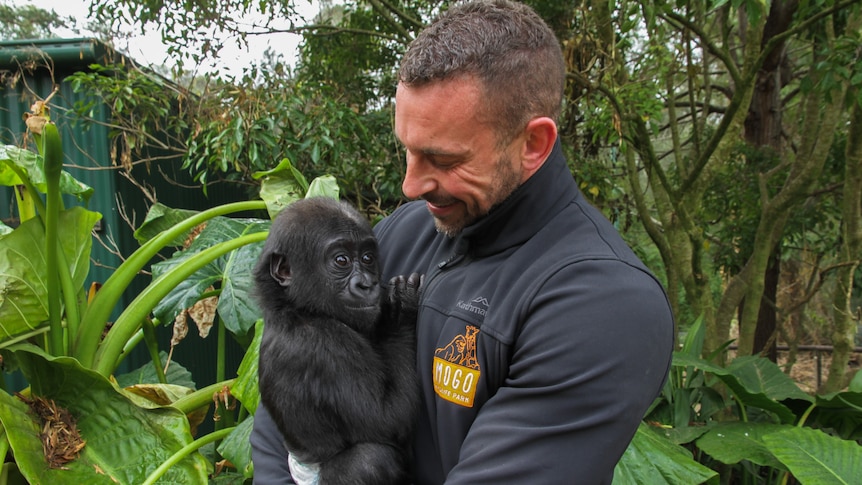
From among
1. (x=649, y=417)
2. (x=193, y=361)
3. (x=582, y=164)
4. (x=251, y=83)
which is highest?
(x=251, y=83)

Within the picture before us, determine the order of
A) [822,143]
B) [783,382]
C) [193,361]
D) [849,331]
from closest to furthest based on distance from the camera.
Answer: [783,382] < [822,143] < [849,331] < [193,361]

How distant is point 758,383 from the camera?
370cm

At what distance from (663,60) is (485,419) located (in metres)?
4.39

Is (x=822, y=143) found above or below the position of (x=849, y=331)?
above

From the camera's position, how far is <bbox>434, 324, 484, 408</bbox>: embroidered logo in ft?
4.75

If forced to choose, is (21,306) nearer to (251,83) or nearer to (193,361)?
(251,83)

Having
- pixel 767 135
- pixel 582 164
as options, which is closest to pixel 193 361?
pixel 582 164

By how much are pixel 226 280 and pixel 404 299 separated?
1.41 metres

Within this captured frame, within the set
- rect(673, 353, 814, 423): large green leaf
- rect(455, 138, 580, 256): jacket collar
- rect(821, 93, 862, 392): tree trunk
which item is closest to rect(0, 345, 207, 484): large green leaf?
rect(455, 138, 580, 256): jacket collar

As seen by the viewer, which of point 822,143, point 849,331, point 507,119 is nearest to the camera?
point 507,119

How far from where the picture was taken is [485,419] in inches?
52.9

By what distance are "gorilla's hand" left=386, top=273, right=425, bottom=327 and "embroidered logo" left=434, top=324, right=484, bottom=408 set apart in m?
0.38

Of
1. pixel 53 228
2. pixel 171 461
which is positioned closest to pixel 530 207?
pixel 171 461

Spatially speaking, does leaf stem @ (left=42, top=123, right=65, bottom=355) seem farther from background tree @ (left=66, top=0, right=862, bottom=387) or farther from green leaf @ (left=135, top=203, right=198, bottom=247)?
background tree @ (left=66, top=0, right=862, bottom=387)
